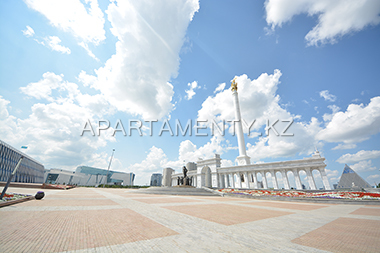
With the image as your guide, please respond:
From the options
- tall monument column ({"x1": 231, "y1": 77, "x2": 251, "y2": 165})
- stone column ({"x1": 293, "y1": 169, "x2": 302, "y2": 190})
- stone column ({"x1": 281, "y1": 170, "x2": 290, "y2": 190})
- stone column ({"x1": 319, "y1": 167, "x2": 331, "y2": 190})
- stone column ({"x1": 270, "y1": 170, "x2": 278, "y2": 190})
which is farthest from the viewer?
tall monument column ({"x1": 231, "y1": 77, "x2": 251, "y2": 165})

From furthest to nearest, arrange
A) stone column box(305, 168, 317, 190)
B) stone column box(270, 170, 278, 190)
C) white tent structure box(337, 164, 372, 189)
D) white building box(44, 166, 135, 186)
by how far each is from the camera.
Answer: white building box(44, 166, 135, 186) → white tent structure box(337, 164, 372, 189) → stone column box(270, 170, 278, 190) → stone column box(305, 168, 317, 190)

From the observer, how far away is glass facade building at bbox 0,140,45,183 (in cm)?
5779

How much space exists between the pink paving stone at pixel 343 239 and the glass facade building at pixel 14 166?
302ft

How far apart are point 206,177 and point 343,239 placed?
52352 mm

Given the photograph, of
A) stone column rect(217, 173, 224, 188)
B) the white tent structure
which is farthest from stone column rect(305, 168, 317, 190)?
stone column rect(217, 173, 224, 188)

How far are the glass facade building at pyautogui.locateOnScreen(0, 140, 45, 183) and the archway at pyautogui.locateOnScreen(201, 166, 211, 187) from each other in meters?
77.6

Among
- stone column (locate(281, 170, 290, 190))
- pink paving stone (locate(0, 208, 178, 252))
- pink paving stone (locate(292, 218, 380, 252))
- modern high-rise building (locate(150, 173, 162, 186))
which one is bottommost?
pink paving stone (locate(292, 218, 380, 252))

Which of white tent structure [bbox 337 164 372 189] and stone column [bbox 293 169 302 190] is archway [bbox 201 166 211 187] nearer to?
stone column [bbox 293 169 302 190]

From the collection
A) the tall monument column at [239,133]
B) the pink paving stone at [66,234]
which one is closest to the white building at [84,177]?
the tall monument column at [239,133]

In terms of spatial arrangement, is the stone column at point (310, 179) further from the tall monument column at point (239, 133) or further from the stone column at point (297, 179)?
the tall monument column at point (239, 133)

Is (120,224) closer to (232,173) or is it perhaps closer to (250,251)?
(250,251)

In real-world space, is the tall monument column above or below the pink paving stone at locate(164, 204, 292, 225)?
above

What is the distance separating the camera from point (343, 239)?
5172 mm

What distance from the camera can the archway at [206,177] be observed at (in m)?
54.3
